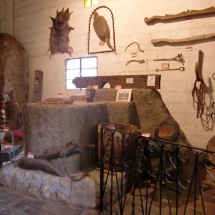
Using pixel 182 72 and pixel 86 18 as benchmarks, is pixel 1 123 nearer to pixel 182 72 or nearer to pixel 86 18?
pixel 86 18

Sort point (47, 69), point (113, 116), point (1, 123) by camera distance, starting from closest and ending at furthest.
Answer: point (113, 116)
point (1, 123)
point (47, 69)

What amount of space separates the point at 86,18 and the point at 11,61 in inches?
74.8

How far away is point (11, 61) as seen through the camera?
507 centimetres

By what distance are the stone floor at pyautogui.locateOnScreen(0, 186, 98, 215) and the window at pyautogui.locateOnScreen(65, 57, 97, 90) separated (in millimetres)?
2588

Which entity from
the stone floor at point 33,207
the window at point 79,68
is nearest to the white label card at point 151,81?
the window at point 79,68

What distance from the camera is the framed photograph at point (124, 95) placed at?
351 centimetres

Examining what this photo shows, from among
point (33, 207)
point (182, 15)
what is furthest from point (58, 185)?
point (182, 15)

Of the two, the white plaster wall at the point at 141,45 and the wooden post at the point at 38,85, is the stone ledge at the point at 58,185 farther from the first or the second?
the wooden post at the point at 38,85

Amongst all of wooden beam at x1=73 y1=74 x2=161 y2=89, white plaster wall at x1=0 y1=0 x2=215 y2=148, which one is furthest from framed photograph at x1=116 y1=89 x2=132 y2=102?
white plaster wall at x1=0 y1=0 x2=215 y2=148

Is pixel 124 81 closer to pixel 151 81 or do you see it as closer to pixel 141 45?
pixel 151 81

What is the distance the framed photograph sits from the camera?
3.51 meters

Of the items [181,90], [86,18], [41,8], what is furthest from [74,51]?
[181,90]

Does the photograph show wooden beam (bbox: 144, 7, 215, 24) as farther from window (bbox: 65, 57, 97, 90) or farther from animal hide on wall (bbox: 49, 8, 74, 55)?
animal hide on wall (bbox: 49, 8, 74, 55)

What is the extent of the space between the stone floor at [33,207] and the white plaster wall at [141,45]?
6.91 feet
